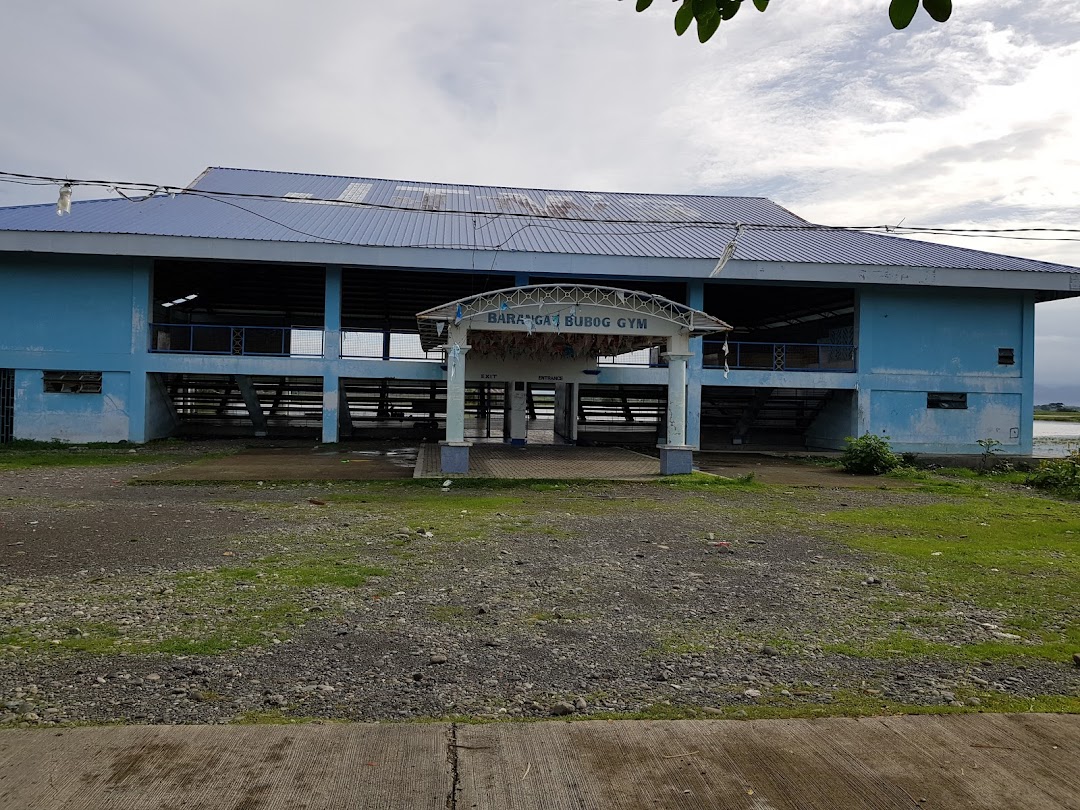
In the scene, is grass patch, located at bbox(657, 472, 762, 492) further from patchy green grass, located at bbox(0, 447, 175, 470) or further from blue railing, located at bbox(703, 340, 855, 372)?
patchy green grass, located at bbox(0, 447, 175, 470)

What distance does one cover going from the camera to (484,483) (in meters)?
14.5

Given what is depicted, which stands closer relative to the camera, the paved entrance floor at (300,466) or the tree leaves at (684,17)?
the tree leaves at (684,17)

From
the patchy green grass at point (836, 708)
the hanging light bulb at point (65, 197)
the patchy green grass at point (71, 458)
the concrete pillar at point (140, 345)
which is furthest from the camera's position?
the concrete pillar at point (140, 345)

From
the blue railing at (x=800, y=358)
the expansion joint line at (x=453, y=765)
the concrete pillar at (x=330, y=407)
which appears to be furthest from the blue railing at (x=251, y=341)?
the expansion joint line at (x=453, y=765)

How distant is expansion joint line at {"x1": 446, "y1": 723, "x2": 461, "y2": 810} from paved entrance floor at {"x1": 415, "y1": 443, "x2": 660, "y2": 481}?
1130cm

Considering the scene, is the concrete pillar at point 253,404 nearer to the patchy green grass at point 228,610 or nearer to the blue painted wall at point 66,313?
the blue painted wall at point 66,313

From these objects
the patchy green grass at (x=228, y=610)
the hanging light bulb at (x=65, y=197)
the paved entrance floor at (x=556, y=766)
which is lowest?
the paved entrance floor at (x=556, y=766)

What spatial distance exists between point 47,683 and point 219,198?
24.9 metres

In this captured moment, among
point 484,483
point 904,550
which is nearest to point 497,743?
point 904,550

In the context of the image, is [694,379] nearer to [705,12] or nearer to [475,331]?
[475,331]

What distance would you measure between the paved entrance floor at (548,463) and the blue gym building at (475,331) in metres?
1.39

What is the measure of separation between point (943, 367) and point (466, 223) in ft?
53.4

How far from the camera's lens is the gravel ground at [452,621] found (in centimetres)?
415

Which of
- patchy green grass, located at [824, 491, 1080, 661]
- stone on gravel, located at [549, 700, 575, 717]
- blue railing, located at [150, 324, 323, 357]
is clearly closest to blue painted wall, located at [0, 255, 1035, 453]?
blue railing, located at [150, 324, 323, 357]
